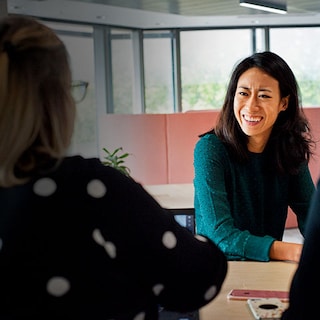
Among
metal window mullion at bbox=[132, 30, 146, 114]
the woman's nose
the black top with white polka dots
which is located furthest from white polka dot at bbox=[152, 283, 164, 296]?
metal window mullion at bbox=[132, 30, 146, 114]

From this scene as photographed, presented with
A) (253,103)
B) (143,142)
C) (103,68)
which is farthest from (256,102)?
(103,68)

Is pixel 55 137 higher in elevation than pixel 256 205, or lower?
higher

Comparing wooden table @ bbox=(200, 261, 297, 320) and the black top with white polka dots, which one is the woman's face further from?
the black top with white polka dots

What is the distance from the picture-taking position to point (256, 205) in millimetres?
2127

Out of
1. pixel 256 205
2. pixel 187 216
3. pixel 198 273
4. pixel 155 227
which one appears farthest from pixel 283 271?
pixel 155 227

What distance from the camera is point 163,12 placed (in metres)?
8.14

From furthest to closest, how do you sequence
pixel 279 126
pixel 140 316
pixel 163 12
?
pixel 163 12, pixel 279 126, pixel 140 316

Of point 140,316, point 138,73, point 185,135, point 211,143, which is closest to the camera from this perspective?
point 140,316

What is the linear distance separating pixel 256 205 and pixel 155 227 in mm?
1172

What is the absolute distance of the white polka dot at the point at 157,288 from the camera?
40.8 inches

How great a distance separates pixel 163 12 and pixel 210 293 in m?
7.39

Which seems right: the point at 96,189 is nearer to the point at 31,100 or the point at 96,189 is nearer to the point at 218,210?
the point at 31,100

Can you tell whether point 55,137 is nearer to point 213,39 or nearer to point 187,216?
point 187,216

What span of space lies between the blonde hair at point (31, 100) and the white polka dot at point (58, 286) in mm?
167
